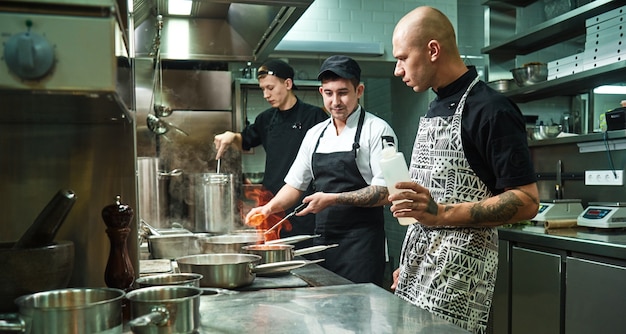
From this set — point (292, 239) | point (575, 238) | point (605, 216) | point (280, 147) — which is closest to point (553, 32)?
point (605, 216)

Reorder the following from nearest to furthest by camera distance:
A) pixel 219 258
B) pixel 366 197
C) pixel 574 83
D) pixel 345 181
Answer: pixel 219 258
pixel 366 197
pixel 345 181
pixel 574 83

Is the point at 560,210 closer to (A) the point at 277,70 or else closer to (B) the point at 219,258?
(A) the point at 277,70

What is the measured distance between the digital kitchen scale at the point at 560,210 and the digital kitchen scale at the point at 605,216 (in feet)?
0.72

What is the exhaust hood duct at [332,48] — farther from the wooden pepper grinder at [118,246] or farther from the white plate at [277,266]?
the wooden pepper grinder at [118,246]

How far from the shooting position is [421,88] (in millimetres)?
2008

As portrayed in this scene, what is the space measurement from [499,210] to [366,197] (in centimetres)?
92

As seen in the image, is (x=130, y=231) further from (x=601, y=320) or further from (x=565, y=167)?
(x=565, y=167)

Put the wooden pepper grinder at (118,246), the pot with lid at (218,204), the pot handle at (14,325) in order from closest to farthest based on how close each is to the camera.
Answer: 1. the pot handle at (14,325)
2. the wooden pepper grinder at (118,246)
3. the pot with lid at (218,204)

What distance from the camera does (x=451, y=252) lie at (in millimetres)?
1812

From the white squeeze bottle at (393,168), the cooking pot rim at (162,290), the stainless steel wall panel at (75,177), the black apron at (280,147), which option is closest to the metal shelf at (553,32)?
the black apron at (280,147)

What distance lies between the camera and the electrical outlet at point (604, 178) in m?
3.48

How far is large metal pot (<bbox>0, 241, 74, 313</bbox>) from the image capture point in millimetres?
1082

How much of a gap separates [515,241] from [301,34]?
10.6ft

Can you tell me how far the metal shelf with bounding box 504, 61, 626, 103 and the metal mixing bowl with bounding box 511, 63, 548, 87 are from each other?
67 millimetres
